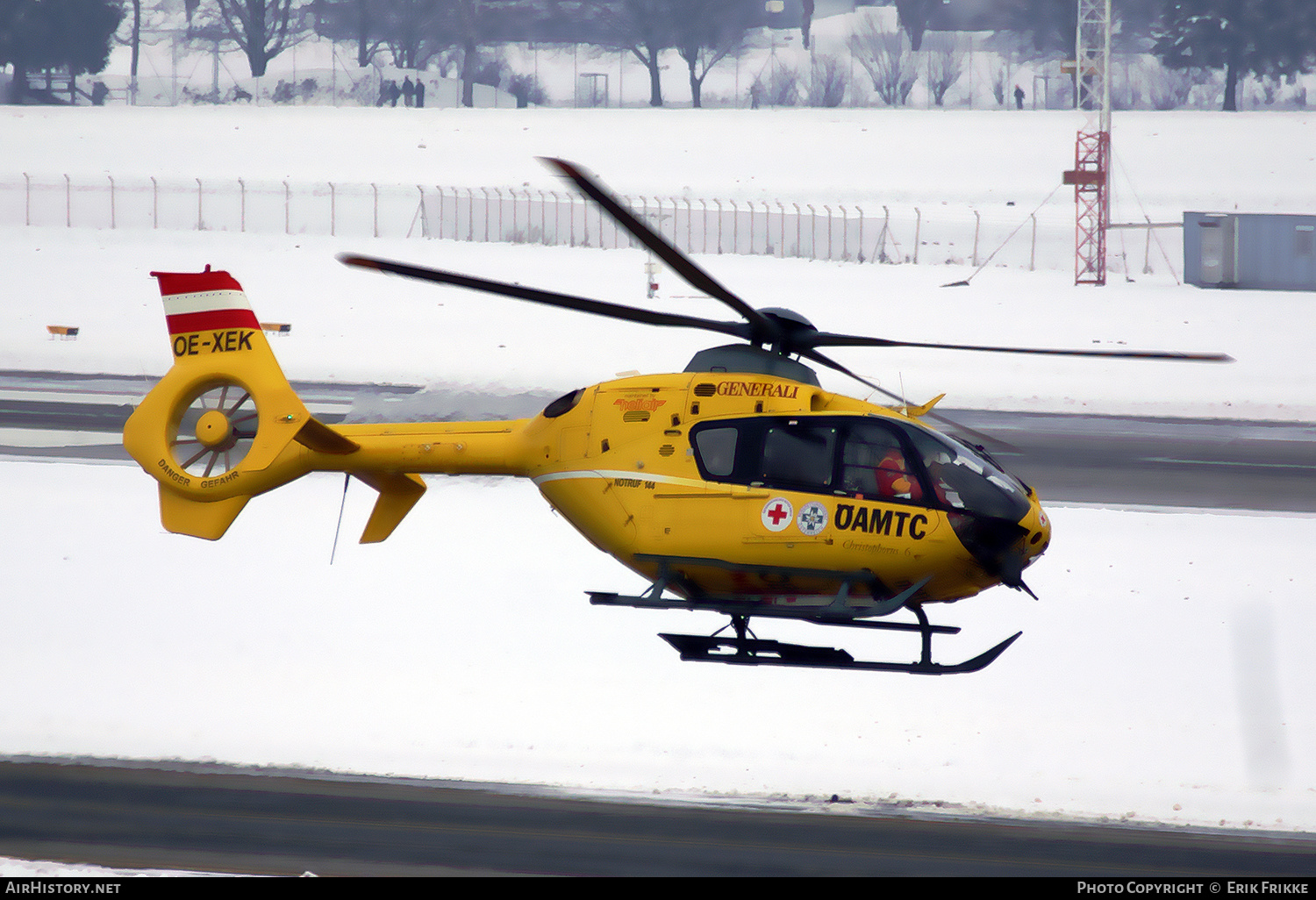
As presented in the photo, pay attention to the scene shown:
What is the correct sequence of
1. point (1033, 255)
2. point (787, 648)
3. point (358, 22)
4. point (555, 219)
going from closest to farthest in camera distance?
1. point (787, 648)
2. point (1033, 255)
3. point (555, 219)
4. point (358, 22)

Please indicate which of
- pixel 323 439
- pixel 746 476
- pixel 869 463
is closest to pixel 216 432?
pixel 323 439

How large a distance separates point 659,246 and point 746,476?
2.86 metres

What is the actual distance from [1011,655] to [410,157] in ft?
195

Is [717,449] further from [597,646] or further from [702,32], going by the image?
[702,32]

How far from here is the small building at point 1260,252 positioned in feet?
153

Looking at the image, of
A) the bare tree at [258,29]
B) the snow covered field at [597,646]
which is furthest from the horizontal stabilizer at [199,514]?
the bare tree at [258,29]

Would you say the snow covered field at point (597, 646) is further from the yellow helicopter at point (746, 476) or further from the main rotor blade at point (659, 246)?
the main rotor blade at point (659, 246)

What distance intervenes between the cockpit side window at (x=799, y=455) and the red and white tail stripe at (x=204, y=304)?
6.56 metres

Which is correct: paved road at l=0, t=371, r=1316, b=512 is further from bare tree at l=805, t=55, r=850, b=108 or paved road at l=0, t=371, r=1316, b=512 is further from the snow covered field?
bare tree at l=805, t=55, r=850, b=108

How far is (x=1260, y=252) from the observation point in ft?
155

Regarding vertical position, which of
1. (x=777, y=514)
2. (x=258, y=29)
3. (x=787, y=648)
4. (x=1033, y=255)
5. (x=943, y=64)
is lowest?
(x=787, y=648)

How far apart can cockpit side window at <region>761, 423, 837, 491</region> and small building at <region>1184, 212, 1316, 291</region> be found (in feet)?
124

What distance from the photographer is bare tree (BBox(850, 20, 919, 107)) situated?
320ft

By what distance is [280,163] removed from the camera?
71375mm
